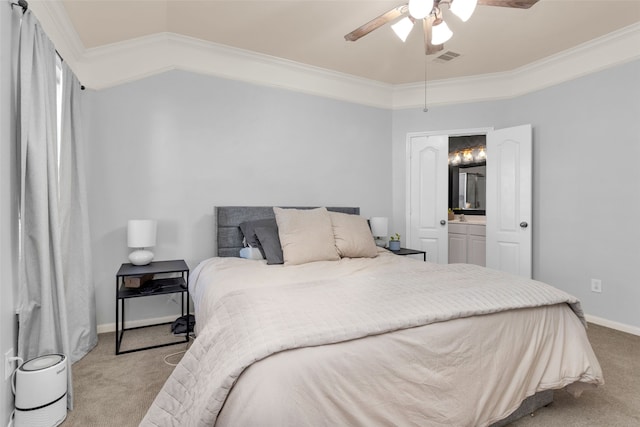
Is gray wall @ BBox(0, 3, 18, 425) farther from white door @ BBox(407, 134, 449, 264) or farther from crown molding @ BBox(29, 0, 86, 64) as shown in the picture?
white door @ BBox(407, 134, 449, 264)

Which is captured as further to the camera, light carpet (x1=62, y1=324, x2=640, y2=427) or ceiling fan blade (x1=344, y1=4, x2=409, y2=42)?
ceiling fan blade (x1=344, y1=4, x2=409, y2=42)

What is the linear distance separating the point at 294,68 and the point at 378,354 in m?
3.30

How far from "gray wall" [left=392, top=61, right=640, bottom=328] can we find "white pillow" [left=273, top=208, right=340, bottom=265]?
8.28ft

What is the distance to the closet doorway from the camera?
3789 millimetres

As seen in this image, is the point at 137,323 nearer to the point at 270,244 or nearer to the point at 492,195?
the point at 270,244

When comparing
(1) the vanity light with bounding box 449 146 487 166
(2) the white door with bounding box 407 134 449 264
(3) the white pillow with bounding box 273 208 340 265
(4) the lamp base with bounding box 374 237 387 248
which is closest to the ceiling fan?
(3) the white pillow with bounding box 273 208 340 265

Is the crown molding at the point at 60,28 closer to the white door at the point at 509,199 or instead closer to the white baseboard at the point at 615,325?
the white door at the point at 509,199

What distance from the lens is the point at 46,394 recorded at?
164 cm

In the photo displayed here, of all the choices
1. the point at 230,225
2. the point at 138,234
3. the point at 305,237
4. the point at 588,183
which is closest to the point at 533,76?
the point at 588,183

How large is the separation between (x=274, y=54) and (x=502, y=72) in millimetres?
2644

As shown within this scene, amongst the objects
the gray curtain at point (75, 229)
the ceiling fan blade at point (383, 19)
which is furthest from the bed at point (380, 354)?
the ceiling fan blade at point (383, 19)

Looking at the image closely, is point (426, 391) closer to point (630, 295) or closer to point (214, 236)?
point (214, 236)

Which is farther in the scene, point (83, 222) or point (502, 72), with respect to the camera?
point (502, 72)

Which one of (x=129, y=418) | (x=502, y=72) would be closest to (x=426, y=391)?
(x=129, y=418)
